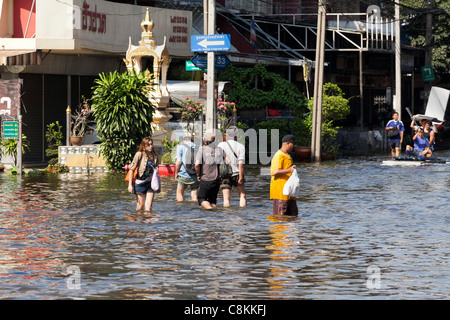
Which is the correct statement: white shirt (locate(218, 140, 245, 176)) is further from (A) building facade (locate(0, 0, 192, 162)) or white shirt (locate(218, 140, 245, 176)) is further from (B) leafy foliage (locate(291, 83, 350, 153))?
(B) leafy foliage (locate(291, 83, 350, 153))

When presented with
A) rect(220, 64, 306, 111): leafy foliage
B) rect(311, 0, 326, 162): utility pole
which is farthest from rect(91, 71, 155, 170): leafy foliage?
rect(220, 64, 306, 111): leafy foliage

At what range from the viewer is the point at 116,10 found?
36.8 metres

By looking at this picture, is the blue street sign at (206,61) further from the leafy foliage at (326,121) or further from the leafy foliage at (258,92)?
the leafy foliage at (326,121)

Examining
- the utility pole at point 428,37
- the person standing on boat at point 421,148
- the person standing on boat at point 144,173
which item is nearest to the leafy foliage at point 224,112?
the person standing on boat at point 421,148

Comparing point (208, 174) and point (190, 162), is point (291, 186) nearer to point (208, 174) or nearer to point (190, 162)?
point (208, 174)

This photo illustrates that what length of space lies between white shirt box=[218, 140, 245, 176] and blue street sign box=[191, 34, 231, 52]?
6974 millimetres

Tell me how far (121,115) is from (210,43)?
4357 millimetres

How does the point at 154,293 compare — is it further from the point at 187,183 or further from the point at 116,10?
the point at 116,10

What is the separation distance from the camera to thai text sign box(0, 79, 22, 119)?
29.9 metres

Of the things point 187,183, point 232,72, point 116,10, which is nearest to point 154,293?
point 187,183

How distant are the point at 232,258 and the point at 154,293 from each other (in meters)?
2.77

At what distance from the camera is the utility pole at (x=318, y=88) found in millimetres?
38000

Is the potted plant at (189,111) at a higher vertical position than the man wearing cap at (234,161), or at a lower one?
higher
